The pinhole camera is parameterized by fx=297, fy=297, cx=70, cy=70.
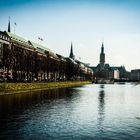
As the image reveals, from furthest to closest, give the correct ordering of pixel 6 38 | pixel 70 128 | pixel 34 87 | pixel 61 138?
pixel 6 38
pixel 34 87
pixel 70 128
pixel 61 138

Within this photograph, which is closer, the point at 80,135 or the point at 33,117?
the point at 80,135

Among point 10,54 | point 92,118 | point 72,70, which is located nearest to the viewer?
point 92,118

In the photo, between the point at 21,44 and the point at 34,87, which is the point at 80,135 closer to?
the point at 34,87

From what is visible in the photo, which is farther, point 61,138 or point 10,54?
point 10,54

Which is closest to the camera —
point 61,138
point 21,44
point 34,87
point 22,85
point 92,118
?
point 61,138

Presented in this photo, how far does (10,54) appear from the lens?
319ft

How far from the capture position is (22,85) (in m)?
77.1

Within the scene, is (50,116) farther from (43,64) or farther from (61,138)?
(43,64)

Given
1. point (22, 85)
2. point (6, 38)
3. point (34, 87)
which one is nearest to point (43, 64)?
point (6, 38)

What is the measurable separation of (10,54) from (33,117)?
2682 inches

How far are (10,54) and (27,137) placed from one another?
3050 inches

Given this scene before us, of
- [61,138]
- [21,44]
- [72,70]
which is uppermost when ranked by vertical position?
[21,44]

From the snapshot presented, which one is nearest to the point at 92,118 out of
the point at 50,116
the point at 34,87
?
the point at 50,116

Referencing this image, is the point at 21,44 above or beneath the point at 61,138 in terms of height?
above
